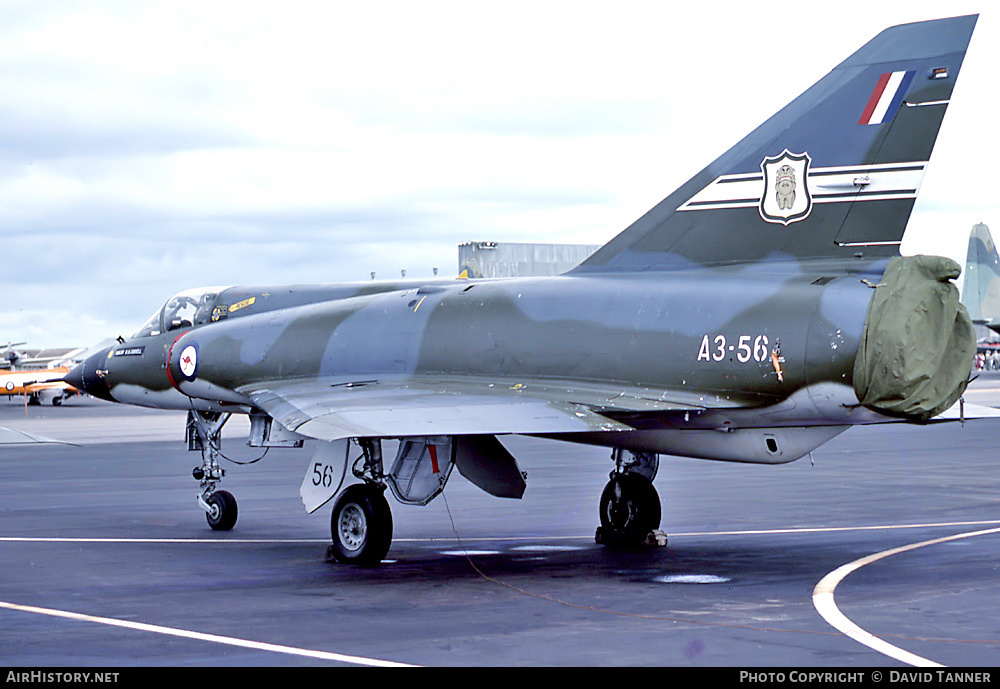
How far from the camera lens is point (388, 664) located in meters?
8.79

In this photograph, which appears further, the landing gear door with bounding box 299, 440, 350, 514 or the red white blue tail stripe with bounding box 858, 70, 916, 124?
the landing gear door with bounding box 299, 440, 350, 514

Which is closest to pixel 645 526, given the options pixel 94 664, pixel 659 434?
pixel 659 434

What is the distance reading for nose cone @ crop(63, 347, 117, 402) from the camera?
19.6 m

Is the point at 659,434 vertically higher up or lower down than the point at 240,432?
higher up

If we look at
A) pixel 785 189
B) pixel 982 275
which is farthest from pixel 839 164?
pixel 982 275

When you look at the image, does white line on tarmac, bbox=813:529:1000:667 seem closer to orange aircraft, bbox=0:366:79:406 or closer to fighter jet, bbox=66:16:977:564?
fighter jet, bbox=66:16:977:564

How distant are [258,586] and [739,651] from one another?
5458 mm

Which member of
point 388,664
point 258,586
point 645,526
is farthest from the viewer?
point 645,526

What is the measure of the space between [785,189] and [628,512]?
4.53 meters

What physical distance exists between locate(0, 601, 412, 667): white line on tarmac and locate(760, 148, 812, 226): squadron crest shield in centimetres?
695

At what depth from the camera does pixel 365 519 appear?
14.0 meters

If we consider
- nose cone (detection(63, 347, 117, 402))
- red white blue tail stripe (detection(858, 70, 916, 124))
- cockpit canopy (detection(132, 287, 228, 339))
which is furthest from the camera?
nose cone (detection(63, 347, 117, 402))

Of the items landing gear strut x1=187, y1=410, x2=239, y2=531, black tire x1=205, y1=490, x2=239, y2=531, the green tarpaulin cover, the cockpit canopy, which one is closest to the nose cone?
the cockpit canopy

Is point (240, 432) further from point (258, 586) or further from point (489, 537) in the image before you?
point (258, 586)
